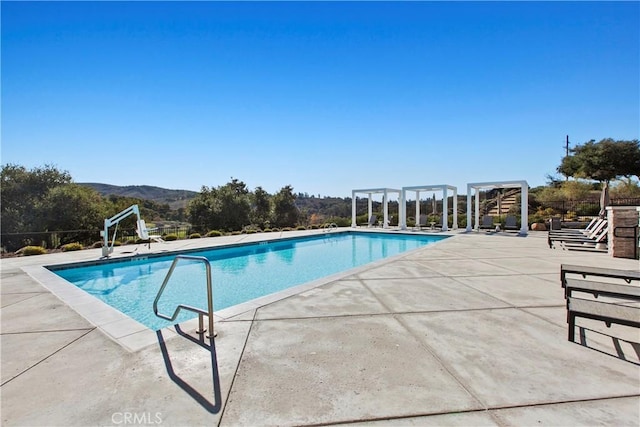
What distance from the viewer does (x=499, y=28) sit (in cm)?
871

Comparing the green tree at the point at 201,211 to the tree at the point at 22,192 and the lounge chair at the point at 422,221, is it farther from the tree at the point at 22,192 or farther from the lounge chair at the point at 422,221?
the lounge chair at the point at 422,221

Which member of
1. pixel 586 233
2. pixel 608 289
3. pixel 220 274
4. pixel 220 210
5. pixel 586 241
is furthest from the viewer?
pixel 220 210

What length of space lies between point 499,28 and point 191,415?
1142 centimetres

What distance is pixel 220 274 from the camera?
7.96m

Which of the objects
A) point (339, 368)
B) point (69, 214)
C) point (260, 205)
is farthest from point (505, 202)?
point (69, 214)

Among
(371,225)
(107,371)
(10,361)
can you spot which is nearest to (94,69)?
(10,361)

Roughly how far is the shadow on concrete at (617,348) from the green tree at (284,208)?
20.5m

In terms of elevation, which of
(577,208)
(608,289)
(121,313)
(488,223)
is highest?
(577,208)

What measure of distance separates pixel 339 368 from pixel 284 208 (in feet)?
68.8

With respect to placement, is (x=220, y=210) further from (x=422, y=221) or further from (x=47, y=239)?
(x=422, y=221)

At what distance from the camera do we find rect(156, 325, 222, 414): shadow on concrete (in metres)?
1.90

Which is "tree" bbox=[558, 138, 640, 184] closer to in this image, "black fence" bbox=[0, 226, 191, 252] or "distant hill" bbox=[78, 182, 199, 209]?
"black fence" bbox=[0, 226, 191, 252]

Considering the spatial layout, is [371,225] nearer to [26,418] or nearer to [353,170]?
[353,170]

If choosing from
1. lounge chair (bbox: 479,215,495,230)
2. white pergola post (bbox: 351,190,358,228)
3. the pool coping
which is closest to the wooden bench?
the pool coping
